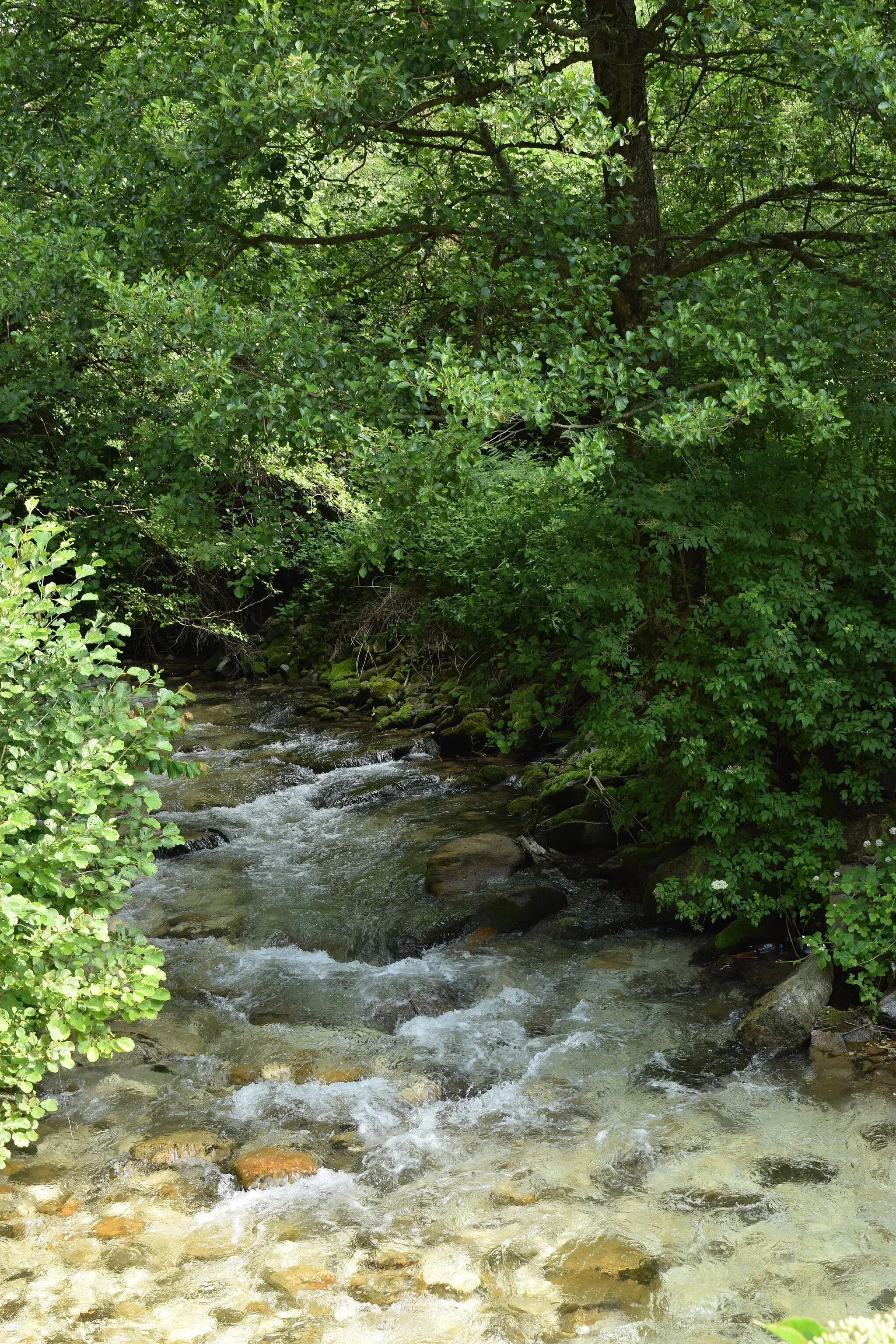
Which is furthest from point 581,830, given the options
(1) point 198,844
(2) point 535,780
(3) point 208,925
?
(1) point 198,844

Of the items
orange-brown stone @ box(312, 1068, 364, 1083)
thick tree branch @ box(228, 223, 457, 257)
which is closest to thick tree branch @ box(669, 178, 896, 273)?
thick tree branch @ box(228, 223, 457, 257)

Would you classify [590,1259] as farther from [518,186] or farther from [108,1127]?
[518,186]

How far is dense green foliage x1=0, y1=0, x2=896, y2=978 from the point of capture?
587cm

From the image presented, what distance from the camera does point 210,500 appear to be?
6852 mm

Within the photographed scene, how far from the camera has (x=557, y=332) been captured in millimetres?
6188

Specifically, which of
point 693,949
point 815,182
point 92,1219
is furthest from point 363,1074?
point 815,182

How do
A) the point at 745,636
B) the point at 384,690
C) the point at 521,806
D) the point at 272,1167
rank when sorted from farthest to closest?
the point at 384,690 → the point at 521,806 → the point at 745,636 → the point at 272,1167

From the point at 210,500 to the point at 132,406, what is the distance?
124cm

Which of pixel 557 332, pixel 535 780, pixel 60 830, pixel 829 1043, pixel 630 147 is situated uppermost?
pixel 630 147

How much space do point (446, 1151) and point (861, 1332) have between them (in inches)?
154

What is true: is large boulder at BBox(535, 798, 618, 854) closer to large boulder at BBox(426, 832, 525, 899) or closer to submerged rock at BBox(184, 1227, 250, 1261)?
large boulder at BBox(426, 832, 525, 899)

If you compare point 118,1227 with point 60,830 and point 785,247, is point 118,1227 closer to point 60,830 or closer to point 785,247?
point 60,830

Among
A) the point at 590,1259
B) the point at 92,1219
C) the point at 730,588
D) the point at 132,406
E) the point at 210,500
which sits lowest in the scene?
the point at 590,1259

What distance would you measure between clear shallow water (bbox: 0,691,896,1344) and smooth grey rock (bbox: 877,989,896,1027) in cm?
42
